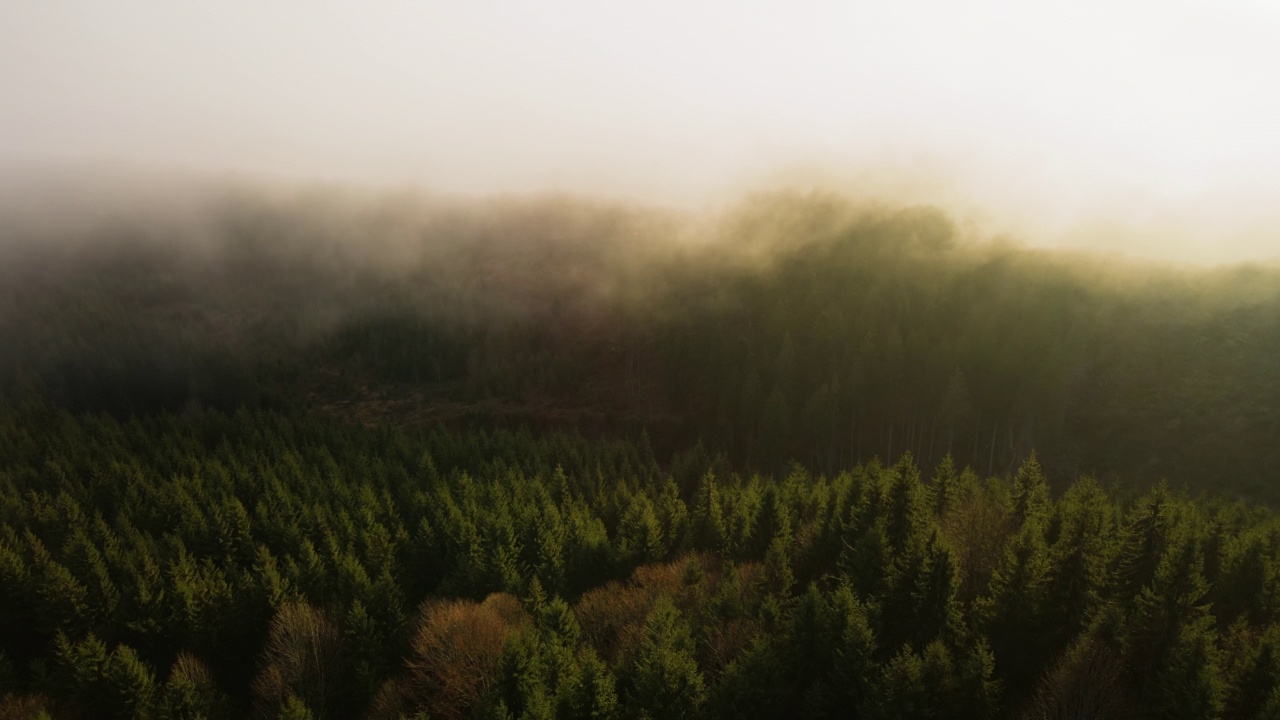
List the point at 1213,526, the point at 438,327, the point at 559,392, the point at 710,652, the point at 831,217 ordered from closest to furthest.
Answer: the point at 710,652, the point at 1213,526, the point at 559,392, the point at 831,217, the point at 438,327

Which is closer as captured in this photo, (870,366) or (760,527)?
(760,527)

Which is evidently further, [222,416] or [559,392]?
[559,392]

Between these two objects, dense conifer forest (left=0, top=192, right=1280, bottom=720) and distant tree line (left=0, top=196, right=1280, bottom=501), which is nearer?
dense conifer forest (left=0, top=192, right=1280, bottom=720)

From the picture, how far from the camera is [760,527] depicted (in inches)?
2336

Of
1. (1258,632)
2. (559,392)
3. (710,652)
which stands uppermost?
(1258,632)

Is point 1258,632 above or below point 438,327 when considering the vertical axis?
above

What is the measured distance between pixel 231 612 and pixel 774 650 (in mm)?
40449

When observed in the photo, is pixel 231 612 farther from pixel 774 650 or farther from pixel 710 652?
pixel 774 650

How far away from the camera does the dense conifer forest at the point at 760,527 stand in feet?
121

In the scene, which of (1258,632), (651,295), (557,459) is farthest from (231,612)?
(651,295)

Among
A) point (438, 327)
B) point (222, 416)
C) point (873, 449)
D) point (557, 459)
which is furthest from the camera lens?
point (438, 327)

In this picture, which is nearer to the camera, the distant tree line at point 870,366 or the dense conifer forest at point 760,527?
the dense conifer forest at point 760,527

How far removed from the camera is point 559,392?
151m

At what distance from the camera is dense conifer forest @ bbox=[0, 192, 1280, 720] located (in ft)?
121
